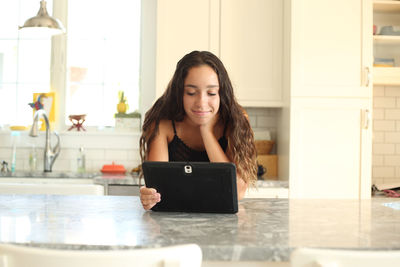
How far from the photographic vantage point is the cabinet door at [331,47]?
12.2 feet

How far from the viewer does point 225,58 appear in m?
3.88

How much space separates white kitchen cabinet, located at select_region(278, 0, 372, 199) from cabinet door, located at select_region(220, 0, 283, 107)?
0.22 meters

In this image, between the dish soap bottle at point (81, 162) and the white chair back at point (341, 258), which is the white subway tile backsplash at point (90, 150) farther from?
the white chair back at point (341, 258)

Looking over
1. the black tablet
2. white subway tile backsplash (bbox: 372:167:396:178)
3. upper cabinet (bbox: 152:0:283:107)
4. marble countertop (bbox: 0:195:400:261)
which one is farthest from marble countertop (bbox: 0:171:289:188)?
the black tablet

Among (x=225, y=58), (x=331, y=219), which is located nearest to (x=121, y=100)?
(x=225, y=58)

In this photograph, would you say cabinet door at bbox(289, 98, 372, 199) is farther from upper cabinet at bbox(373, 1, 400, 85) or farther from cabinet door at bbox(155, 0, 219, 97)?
cabinet door at bbox(155, 0, 219, 97)

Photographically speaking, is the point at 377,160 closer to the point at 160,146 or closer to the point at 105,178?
the point at 105,178

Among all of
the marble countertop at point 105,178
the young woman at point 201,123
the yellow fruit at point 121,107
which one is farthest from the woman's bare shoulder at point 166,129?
the yellow fruit at point 121,107

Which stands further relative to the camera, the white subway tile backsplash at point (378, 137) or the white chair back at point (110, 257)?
the white subway tile backsplash at point (378, 137)

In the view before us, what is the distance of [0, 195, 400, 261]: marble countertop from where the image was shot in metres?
1.23

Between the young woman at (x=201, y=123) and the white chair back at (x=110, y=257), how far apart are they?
115 cm

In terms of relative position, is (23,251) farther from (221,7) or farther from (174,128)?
(221,7)

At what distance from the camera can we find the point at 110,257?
3.18ft

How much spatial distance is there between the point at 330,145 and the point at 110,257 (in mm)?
2962
